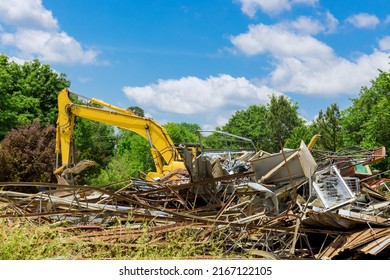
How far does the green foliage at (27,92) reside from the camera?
92.3ft

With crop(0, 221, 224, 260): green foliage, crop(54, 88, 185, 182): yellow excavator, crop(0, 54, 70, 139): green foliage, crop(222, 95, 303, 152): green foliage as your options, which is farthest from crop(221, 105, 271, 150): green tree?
crop(0, 221, 224, 260): green foliage

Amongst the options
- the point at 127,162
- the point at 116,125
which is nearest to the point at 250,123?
the point at 127,162

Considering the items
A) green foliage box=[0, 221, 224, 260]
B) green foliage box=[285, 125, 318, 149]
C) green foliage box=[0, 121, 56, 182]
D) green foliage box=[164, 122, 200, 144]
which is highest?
green foliage box=[164, 122, 200, 144]

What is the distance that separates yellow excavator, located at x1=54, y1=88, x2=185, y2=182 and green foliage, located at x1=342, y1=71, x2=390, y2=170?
1330 cm

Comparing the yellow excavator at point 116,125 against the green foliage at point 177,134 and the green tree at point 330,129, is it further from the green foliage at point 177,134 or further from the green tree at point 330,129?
Answer: the green foliage at point 177,134

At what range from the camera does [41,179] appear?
22.5 m

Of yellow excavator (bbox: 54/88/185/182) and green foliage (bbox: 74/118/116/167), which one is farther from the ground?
green foliage (bbox: 74/118/116/167)

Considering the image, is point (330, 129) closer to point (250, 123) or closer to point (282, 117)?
point (282, 117)

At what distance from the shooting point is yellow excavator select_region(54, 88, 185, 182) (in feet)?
43.1

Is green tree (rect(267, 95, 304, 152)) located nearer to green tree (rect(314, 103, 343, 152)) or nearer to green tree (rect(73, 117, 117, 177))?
green tree (rect(314, 103, 343, 152))

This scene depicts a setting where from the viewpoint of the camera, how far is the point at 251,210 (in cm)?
725

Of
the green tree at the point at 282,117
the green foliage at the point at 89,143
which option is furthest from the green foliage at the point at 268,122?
the green foliage at the point at 89,143
